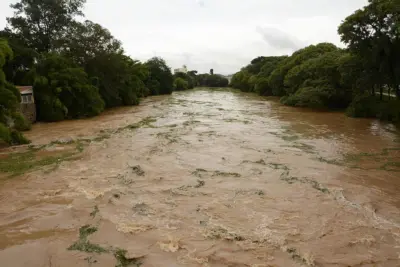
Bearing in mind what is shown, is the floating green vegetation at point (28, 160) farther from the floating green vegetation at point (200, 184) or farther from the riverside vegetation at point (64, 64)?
the floating green vegetation at point (200, 184)

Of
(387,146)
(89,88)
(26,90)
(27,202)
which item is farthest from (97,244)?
(89,88)

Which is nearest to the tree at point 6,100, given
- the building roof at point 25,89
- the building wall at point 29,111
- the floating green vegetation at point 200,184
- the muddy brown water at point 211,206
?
the muddy brown water at point 211,206

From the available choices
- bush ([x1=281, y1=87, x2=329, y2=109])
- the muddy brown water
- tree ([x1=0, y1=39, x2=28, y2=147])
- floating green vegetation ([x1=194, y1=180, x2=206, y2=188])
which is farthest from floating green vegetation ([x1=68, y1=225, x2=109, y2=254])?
bush ([x1=281, y1=87, x2=329, y2=109])

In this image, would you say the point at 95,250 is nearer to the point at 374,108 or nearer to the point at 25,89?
the point at 25,89

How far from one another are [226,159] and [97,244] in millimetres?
6634

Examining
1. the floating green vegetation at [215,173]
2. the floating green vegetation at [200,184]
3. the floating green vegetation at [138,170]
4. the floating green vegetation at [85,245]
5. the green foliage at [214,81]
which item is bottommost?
the floating green vegetation at [85,245]

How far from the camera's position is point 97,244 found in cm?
587

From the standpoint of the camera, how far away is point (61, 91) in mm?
22906

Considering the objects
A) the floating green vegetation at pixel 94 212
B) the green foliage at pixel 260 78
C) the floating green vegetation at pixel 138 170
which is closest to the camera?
the floating green vegetation at pixel 94 212

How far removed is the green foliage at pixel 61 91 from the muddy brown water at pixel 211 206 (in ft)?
32.8

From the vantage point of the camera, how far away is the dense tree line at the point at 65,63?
22191 mm

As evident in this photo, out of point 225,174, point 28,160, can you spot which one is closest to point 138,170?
point 225,174

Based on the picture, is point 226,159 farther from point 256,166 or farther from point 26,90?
point 26,90

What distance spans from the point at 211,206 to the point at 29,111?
17.6 m
